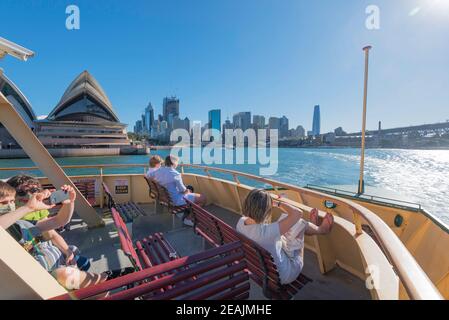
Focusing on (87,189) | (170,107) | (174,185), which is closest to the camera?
(174,185)

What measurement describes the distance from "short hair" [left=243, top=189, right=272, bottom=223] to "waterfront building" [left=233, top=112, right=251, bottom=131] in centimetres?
7307

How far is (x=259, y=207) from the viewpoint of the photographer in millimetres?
1948

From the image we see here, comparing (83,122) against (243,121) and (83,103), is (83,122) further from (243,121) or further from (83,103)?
(243,121)

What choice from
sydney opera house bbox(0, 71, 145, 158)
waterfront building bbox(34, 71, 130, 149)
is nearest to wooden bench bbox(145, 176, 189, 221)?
sydney opera house bbox(0, 71, 145, 158)

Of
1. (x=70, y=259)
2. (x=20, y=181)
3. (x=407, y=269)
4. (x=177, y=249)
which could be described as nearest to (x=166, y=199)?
(x=177, y=249)

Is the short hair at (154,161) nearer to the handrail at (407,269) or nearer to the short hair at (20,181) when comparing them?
the short hair at (20,181)

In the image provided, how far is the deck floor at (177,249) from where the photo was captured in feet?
7.95

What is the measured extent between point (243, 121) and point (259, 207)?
3181 inches

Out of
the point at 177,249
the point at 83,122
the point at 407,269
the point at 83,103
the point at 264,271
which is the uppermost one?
the point at 83,103

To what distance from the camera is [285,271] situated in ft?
6.44

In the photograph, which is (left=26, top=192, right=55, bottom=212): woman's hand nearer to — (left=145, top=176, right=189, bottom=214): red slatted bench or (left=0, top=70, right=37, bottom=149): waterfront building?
(left=145, top=176, right=189, bottom=214): red slatted bench

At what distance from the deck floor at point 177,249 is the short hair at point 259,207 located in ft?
3.36

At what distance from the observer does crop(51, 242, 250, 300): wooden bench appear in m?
1.23

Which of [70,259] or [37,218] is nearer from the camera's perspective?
[70,259]
